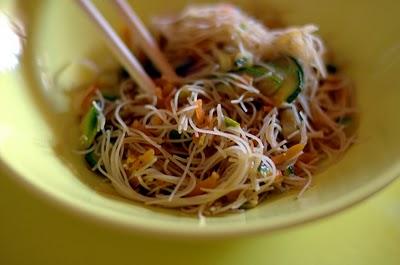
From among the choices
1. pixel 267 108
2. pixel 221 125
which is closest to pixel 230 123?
pixel 221 125

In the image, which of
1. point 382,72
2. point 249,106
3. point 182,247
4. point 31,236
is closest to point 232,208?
point 182,247

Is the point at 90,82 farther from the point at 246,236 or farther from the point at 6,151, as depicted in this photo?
the point at 246,236

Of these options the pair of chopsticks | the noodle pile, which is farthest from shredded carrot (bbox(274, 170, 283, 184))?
the pair of chopsticks

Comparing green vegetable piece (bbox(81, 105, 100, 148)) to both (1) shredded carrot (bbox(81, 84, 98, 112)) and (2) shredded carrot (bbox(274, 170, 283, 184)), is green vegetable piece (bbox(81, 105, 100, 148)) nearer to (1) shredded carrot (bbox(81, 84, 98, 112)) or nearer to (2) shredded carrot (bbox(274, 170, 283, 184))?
(1) shredded carrot (bbox(81, 84, 98, 112))

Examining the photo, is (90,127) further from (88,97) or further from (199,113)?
(199,113)

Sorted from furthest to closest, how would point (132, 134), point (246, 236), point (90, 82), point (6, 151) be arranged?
point (90, 82) → point (132, 134) → point (6, 151) → point (246, 236)
